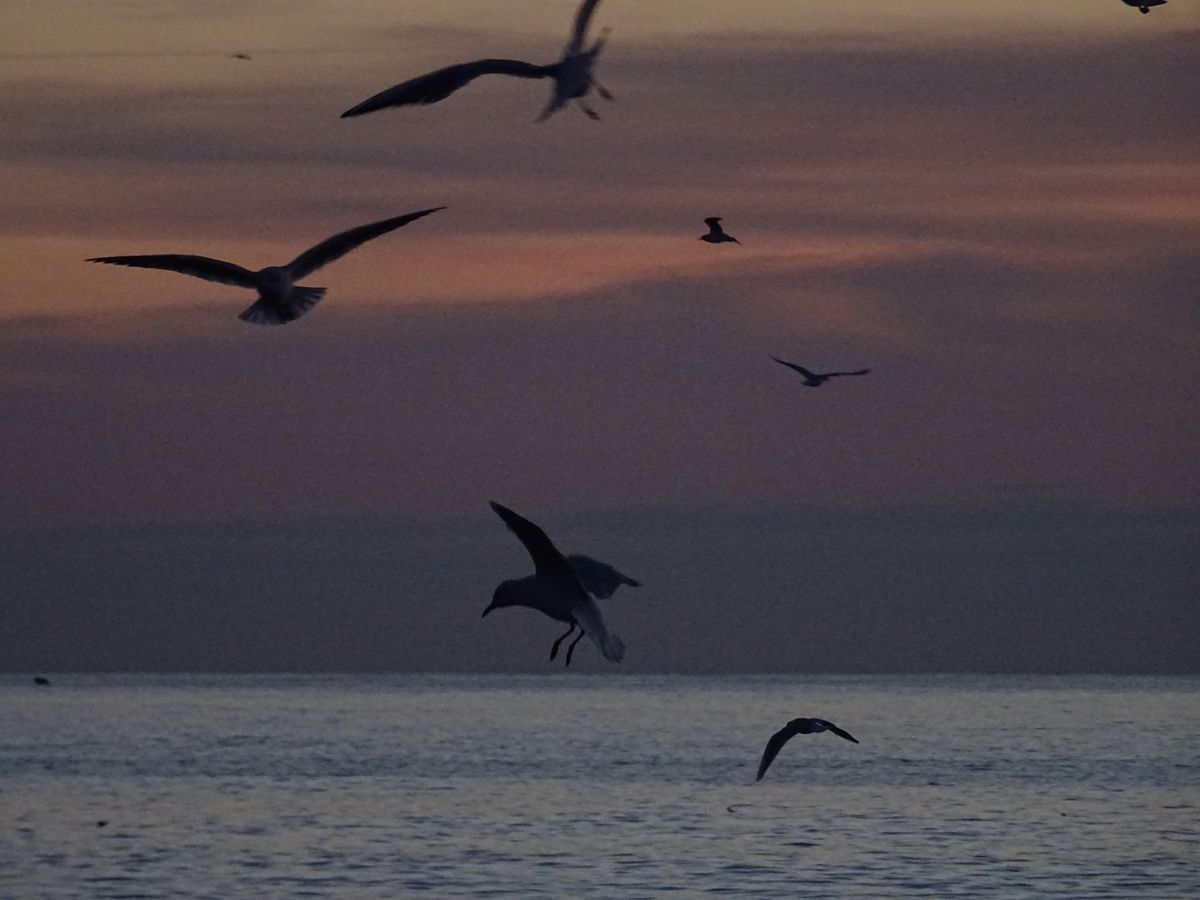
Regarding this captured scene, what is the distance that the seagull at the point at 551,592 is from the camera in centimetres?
2389

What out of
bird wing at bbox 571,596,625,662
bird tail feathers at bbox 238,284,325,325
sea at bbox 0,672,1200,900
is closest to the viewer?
bird wing at bbox 571,596,625,662

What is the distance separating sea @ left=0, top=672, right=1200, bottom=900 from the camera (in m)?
49.4

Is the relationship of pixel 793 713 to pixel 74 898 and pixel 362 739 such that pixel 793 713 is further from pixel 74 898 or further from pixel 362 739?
pixel 74 898

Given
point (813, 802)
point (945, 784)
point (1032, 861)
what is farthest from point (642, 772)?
point (1032, 861)

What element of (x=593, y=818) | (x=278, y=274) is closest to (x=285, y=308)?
(x=278, y=274)

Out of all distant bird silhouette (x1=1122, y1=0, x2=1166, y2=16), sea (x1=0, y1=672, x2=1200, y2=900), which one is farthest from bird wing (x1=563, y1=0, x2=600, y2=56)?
sea (x1=0, y1=672, x2=1200, y2=900)

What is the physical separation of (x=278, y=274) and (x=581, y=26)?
3.93 meters

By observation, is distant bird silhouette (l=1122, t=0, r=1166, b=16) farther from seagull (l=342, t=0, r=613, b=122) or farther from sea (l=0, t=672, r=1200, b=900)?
sea (l=0, t=672, r=1200, b=900)

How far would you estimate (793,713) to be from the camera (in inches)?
7160

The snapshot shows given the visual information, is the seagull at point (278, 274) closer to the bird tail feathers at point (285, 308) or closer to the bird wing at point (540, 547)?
the bird tail feathers at point (285, 308)

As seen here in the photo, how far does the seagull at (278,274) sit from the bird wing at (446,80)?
1548 millimetres

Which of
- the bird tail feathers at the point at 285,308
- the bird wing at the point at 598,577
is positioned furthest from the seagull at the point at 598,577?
the bird tail feathers at the point at 285,308

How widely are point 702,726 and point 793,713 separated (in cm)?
3069

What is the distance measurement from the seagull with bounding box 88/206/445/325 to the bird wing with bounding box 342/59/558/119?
155cm
